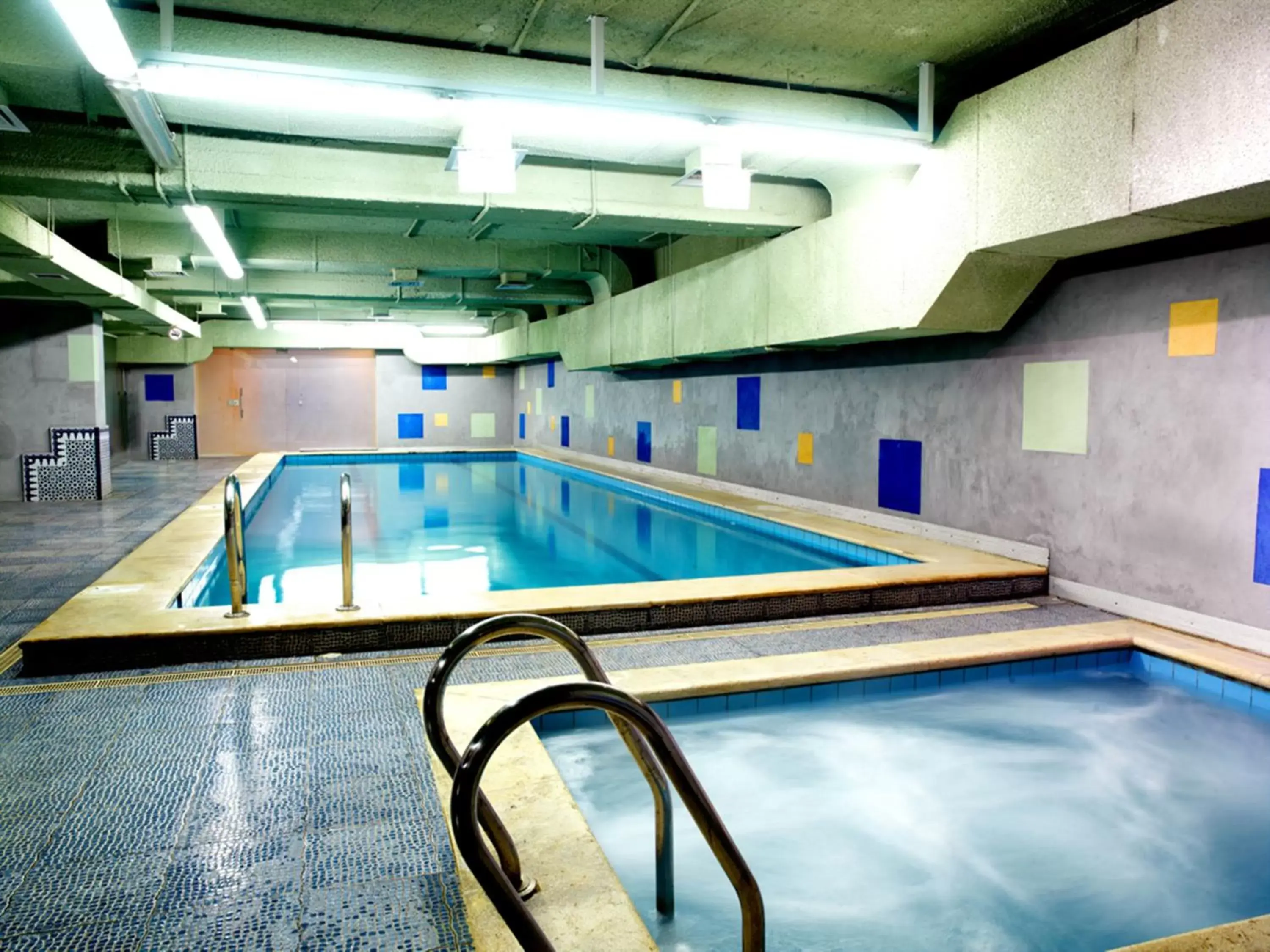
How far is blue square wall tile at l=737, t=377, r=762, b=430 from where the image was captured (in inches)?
364

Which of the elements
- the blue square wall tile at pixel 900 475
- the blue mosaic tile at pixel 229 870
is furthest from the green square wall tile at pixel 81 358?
the blue mosaic tile at pixel 229 870

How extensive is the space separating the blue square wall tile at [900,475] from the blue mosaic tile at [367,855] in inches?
207

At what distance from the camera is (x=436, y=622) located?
4.17 m

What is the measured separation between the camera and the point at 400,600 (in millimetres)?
4539

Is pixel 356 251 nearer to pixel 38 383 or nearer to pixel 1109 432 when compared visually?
pixel 38 383

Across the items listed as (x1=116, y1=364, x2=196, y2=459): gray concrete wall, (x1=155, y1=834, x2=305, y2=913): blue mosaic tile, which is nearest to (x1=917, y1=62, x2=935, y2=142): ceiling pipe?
(x1=155, y1=834, x2=305, y2=913): blue mosaic tile

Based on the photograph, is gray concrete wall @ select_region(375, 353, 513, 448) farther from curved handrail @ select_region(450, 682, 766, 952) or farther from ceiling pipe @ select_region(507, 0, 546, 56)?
curved handrail @ select_region(450, 682, 766, 952)

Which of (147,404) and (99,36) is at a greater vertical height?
(99,36)

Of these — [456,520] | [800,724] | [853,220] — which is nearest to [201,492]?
[456,520]

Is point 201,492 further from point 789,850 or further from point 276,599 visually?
point 789,850

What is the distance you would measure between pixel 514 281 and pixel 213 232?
517 cm

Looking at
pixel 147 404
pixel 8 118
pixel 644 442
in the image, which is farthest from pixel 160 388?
pixel 8 118

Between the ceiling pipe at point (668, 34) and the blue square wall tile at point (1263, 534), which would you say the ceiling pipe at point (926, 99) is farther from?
the blue square wall tile at point (1263, 534)

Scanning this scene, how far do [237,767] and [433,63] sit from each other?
338 cm
